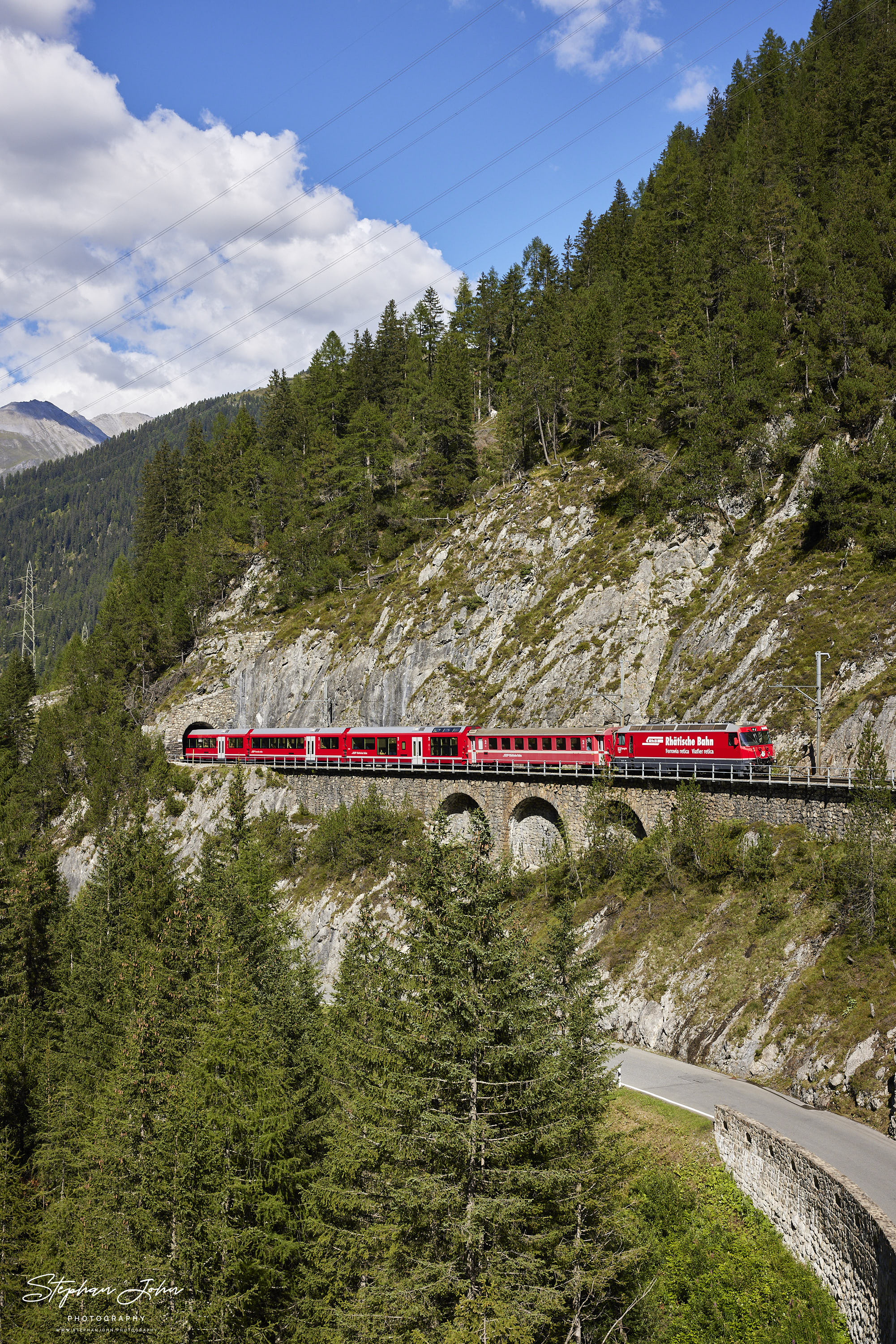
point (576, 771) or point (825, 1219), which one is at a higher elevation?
point (576, 771)

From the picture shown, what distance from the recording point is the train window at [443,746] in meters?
57.2

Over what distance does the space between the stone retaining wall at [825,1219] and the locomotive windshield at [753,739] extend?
68.9 feet

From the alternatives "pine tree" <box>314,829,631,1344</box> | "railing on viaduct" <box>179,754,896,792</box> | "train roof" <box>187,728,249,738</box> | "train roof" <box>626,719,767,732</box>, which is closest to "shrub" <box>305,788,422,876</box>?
"railing on viaduct" <box>179,754,896,792</box>

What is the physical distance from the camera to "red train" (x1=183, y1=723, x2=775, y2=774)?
41.7m

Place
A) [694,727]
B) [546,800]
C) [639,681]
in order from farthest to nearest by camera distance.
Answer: [639,681]
[546,800]
[694,727]

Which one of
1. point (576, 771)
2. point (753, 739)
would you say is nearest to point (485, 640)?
point (576, 771)

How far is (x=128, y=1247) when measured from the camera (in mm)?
18078

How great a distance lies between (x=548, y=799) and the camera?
5050cm

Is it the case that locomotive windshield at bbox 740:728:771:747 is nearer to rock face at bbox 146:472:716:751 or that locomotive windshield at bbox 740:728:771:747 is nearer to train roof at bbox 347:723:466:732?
rock face at bbox 146:472:716:751

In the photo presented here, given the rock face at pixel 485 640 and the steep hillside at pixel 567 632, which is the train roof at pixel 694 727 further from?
the rock face at pixel 485 640

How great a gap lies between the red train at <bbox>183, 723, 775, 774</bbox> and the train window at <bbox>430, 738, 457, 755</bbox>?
0.06 m

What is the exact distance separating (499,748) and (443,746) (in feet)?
18.4

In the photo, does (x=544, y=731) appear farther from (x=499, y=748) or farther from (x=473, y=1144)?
(x=473, y=1144)

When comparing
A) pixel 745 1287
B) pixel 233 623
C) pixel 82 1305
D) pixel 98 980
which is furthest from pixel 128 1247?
pixel 233 623
